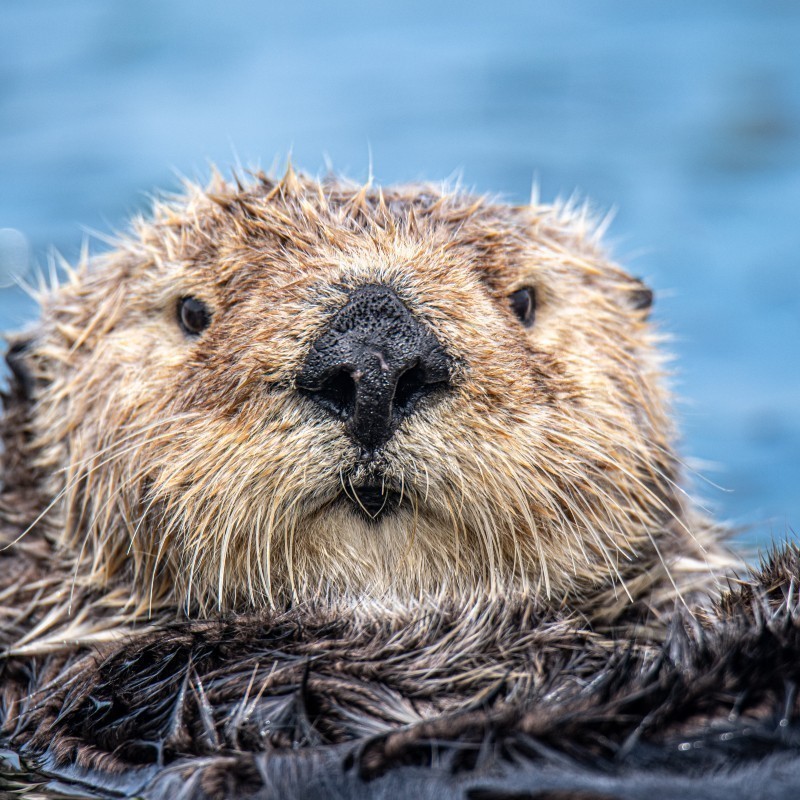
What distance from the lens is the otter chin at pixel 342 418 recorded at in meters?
2.55

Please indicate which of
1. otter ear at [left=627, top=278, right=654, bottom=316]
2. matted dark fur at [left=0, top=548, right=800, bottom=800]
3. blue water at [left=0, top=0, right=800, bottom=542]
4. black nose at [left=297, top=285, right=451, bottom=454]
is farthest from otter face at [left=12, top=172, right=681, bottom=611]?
blue water at [left=0, top=0, right=800, bottom=542]

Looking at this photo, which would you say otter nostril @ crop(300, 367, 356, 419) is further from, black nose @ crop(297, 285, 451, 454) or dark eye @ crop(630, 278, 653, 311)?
dark eye @ crop(630, 278, 653, 311)

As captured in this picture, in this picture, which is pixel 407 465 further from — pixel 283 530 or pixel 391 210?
pixel 391 210

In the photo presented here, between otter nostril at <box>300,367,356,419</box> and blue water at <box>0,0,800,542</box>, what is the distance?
6082 millimetres

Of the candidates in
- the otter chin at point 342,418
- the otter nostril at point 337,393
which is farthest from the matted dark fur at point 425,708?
the otter nostril at point 337,393

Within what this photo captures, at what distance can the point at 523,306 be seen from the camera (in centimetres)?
312

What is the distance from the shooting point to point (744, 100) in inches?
468

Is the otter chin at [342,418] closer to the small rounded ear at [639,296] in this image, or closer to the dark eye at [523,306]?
the dark eye at [523,306]

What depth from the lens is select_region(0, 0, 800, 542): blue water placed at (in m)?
Result: 9.48

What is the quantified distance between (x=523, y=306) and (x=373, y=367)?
A: 792mm

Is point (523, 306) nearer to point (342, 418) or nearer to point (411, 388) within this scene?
point (411, 388)

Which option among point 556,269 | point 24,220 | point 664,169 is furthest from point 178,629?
point 664,169

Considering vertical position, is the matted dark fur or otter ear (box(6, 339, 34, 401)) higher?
otter ear (box(6, 339, 34, 401))

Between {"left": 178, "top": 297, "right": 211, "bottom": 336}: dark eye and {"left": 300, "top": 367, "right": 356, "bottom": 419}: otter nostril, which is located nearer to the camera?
{"left": 300, "top": 367, "right": 356, "bottom": 419}: otter nostril
